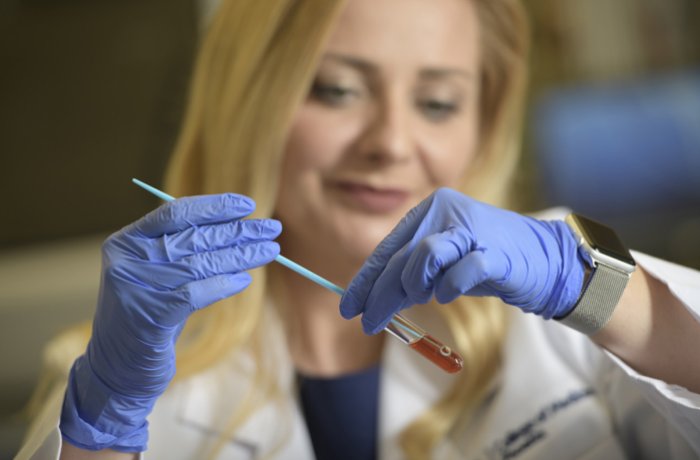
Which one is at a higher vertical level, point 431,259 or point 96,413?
point 431,259

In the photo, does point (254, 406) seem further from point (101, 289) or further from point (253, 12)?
point (253, 12)

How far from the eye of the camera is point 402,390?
1.05 m

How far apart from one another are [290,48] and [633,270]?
0.57 m

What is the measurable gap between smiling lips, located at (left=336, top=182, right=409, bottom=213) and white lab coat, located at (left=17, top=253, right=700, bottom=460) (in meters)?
0.22

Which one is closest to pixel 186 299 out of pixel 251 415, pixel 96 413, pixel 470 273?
pixel 96 413

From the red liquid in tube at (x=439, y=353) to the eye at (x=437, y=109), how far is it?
0.45 m

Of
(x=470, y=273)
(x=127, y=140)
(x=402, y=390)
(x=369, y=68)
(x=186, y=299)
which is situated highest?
(x=369, y=68)

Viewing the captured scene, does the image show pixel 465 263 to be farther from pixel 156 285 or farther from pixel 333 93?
pixel 333 93

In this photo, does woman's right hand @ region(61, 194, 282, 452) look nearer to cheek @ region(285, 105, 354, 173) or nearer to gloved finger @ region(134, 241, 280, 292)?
gloved finger @ region(134, 241, 280, 292)

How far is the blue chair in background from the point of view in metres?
2.55

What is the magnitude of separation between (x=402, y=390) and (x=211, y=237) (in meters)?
0.45

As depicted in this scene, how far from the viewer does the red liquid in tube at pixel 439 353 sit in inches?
28.5

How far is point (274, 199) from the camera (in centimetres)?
110

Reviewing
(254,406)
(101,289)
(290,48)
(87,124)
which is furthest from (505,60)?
(87,124)
